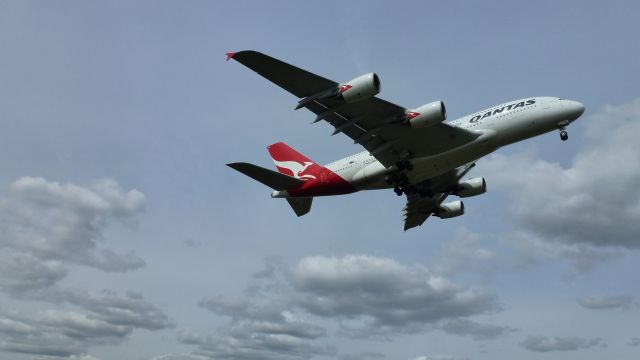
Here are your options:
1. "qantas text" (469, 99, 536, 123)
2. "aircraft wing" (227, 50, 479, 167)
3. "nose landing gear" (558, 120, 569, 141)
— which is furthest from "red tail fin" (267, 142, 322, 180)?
"nose landing gear" (558, 120, 569, 141)

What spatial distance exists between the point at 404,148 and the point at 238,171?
12320mm

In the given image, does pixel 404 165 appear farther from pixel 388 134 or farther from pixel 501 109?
pixel 501 109

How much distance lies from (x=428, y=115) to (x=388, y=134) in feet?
12.5

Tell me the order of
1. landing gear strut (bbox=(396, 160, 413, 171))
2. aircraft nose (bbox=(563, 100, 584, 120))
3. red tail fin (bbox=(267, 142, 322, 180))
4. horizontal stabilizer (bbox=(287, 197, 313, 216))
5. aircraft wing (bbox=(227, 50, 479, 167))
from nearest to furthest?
aircraft wing (bbox=(227, 50, 479, 167)), aircraft nose (bbox=(563, 100, 584, 120)), landing gear strut (bbox=(396, 160, 413, 171)), red tail fin (bbox=(267, 142, 322, 180)), horizontal stabilizer (bbox=(287, 197, 313, 216))

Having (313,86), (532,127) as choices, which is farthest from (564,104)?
(313,86)

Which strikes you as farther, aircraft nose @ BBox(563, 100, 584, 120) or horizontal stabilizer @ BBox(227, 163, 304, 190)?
horizontal stabilizer @ BBox(227, 163, 304, 190)

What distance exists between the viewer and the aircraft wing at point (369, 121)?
118 ft

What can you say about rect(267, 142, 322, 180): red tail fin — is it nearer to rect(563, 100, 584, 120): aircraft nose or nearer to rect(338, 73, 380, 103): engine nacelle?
rect(338, 73, 380, 103): engine nacelle

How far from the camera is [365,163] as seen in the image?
4825cm

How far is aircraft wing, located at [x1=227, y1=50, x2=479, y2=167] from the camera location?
118ft

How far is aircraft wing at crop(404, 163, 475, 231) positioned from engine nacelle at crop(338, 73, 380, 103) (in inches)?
685

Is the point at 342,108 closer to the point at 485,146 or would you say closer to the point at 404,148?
the point at 404,148

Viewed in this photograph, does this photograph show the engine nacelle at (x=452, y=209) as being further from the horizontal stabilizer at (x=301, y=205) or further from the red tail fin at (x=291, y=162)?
the red tail fin at (x=291, y=162)

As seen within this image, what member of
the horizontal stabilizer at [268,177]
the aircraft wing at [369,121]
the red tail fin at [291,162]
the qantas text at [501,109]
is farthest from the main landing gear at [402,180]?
the horizontal stabilizer at [268,177]
